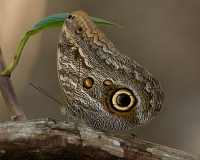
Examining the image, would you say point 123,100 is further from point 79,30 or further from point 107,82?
point 79,30

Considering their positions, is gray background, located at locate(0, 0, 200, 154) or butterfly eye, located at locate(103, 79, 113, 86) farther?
gray background, located at locate(0, 0, 200, 154)

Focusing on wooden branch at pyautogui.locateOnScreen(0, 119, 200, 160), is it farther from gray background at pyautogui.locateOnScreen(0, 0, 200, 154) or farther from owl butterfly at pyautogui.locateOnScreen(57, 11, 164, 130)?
gray background at pyautogui.locateOnScreen(0, 0, 200, 154)

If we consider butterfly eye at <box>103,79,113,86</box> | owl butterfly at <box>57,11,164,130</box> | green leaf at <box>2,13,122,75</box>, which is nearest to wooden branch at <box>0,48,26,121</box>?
green leaf at <box>2,13,122,75</box>

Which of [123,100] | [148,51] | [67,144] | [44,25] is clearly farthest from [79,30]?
[148,51]

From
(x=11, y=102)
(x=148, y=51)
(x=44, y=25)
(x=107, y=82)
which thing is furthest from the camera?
(x=148, y=51)

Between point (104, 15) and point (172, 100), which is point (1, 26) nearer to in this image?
point (104, 15)

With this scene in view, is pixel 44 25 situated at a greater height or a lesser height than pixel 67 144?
greater
